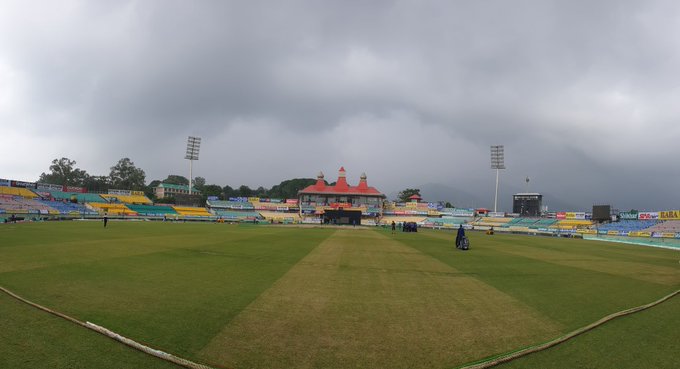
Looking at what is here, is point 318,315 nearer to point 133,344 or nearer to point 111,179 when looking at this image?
point 133,344

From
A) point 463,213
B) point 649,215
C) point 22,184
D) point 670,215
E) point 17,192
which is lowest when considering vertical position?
point 463,213

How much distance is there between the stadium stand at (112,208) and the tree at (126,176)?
56.6 metres

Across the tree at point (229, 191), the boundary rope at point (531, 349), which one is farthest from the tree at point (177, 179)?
the boundary rope at point (531, 349)

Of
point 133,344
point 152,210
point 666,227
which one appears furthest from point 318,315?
point 152,210

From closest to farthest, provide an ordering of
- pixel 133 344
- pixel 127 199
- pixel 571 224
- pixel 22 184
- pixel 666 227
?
pixel 133 344 < pixel 666 227 < pixel 571 224 < pixel 22 184 < pixel 127 199

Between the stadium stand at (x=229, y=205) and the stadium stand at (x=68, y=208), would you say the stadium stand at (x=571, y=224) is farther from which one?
the stadium stand at (x=68, y=208)

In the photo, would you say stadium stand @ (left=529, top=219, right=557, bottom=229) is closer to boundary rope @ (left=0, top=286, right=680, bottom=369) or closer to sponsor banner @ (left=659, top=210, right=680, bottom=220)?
sponsor banner @ (left=659, top=210, right=680, bottom=220)

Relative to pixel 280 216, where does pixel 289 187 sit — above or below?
above

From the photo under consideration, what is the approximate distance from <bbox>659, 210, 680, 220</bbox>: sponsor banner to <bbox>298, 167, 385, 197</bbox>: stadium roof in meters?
49.9

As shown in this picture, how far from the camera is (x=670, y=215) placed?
54.4 metres

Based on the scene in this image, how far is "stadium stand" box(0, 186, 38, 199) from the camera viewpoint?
6205 cm

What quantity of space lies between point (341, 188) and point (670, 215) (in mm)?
58572

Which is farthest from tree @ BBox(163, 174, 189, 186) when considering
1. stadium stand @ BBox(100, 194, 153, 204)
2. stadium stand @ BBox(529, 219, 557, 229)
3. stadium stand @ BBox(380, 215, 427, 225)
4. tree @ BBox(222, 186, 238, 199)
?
stadium stand @ BBox(529, 219, 557, 229)

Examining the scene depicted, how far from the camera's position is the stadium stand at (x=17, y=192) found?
2443 inches
